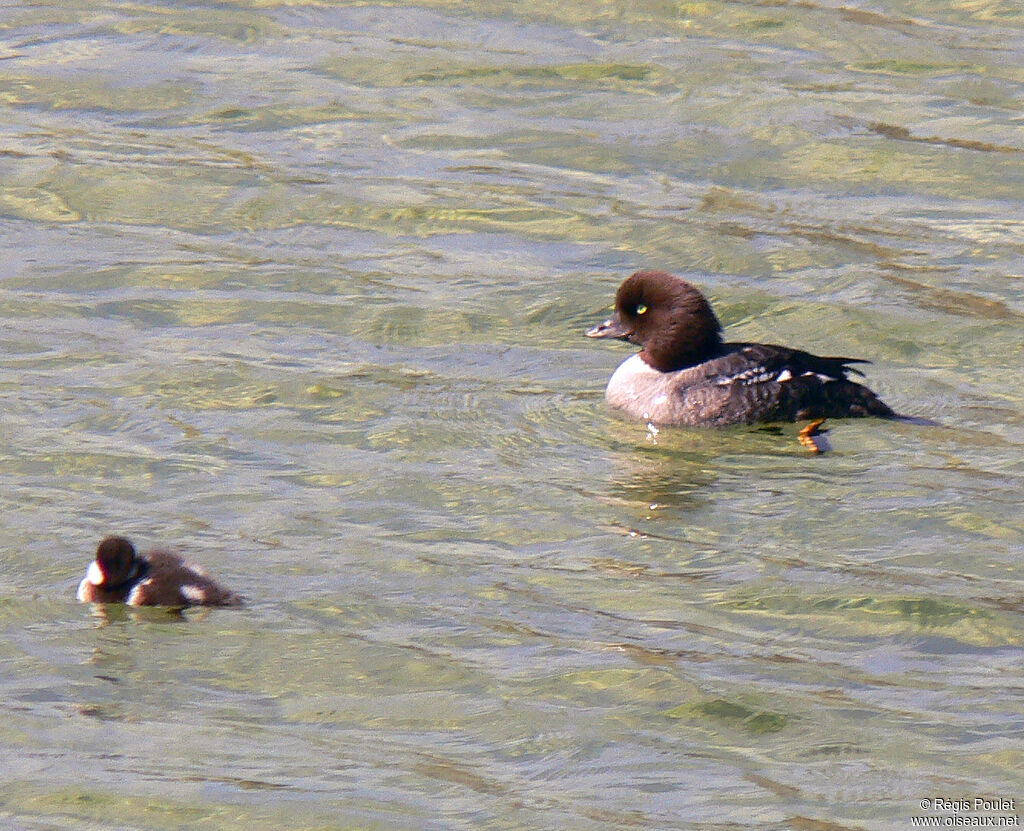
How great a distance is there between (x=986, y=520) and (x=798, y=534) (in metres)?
0.79

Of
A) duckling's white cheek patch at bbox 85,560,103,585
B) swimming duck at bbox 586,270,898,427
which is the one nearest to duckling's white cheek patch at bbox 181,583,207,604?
duckling's white cheek patch at bbox 85,560,103,585

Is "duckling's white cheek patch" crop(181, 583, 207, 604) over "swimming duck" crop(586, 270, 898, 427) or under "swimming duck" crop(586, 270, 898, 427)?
under

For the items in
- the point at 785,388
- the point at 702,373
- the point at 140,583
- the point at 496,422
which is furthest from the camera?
the point at 702,373

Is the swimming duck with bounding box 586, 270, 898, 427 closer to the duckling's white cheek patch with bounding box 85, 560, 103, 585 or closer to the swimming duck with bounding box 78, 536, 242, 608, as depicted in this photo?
the swimming duck with bounding box 78, 536, 242, 608

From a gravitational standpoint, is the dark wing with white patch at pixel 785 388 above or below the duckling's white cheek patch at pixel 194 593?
above

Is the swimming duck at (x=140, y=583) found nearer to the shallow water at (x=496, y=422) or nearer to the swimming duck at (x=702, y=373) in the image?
the shallow water at (x=496, y=422)

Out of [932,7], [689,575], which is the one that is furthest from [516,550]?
[932,7]

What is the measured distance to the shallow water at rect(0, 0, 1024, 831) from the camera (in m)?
5.77

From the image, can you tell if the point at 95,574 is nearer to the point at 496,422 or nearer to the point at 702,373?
the point at 496,422

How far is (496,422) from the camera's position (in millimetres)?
8992

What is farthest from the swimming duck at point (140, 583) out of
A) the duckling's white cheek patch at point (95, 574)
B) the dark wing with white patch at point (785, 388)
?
the dark wing with white patch at point (785, 388)

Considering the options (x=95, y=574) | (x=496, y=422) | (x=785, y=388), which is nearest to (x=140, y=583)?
(x=95, y=574)

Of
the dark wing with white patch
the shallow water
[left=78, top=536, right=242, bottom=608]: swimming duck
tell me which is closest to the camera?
the shallow water

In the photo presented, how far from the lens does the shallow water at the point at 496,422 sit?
577 centimetres
